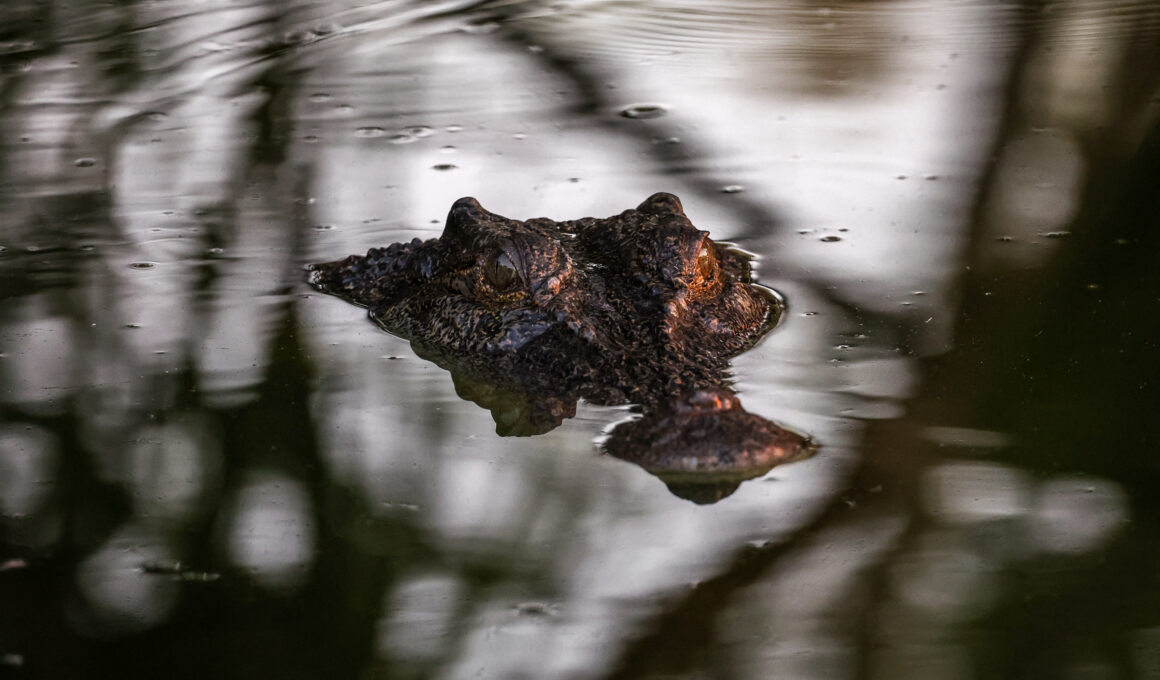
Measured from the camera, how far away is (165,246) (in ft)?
17.2

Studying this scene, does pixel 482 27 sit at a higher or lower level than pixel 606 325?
higher

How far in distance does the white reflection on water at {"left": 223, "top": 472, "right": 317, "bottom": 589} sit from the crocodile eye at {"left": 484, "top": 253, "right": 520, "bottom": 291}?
41.2 inches

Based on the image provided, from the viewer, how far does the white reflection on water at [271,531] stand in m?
3.10

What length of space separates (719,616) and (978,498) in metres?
0.90

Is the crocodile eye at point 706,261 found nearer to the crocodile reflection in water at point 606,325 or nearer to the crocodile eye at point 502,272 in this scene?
the crocodile reflection in water at point 606,325

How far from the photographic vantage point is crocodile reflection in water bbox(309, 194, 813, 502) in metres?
3.47

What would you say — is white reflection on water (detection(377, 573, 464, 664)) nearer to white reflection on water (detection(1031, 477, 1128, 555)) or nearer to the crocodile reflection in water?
the crocodile reflection in water

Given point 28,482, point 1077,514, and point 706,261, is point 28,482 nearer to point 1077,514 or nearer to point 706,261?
point 706,261

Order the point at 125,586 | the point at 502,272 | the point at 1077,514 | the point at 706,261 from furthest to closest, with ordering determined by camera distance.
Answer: the point at 706,261 < the point at 502,272 < the point at 1077,514 < the point at 125,586

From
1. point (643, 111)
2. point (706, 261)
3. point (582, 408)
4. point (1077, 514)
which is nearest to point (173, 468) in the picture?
point (582, 408)

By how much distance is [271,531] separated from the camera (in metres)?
3.27

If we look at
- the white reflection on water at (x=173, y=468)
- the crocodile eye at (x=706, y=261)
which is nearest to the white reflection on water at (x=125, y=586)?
the white reflection on water at (x=173, y=468)

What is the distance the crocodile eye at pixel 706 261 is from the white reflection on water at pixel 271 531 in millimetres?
1575

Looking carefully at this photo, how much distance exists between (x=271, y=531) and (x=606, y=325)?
132 cm
